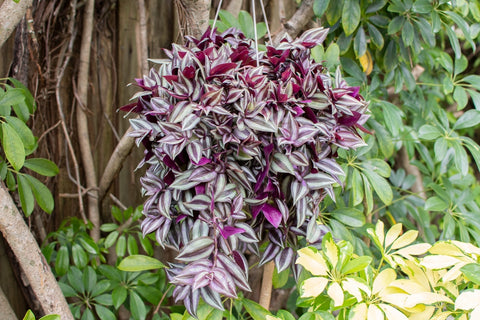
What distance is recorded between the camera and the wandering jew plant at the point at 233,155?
2.09ft

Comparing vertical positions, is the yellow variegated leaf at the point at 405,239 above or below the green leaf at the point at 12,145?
below

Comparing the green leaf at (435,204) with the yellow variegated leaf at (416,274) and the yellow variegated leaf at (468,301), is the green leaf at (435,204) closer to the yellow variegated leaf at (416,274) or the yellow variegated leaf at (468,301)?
the yellow variegated leaf at (416,274)

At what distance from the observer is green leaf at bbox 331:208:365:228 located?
3.12 ft

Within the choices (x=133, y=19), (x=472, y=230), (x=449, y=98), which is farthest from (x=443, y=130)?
(x=133, y=19)

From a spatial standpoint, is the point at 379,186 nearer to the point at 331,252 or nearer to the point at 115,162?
the point at 331,252

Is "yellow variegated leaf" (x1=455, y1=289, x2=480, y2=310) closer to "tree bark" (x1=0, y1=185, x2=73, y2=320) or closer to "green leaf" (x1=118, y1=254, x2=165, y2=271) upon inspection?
"green leaf" (x1=118, y1=254, x2=165, y2=271)

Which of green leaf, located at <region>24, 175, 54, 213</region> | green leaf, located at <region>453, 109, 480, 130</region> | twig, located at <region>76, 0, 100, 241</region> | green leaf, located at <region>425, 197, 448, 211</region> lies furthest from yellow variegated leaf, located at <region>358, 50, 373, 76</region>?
green leaf, located at <region>24, 175, 54, 213</region>

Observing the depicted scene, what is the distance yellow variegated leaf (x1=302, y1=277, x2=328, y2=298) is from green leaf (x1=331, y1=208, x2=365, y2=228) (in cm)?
36

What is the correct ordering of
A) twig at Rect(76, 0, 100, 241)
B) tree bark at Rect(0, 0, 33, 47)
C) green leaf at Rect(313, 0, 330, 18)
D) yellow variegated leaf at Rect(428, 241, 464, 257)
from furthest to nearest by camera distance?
twig at Rect(76, 0, 100, 241) → green leaf at Rect(313, 0, 330, 18) → tree bark at Rect(0, 0, 33, 47) → yellow variegated leaf at Rect(428, 241, 464, 257)

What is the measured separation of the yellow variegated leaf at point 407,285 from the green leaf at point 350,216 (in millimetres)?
291

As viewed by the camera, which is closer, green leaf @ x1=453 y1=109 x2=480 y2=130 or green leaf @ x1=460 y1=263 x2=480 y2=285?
green leaf @ x1=460 y1=263 x2=480 y2=285

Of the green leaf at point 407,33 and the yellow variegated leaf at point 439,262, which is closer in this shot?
the yellow variegated leaf at point 439,262

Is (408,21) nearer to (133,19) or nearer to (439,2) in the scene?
(439,2)

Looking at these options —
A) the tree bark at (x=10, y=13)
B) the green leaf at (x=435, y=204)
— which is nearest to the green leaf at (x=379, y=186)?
the green leaf at (x=435, y=204)
